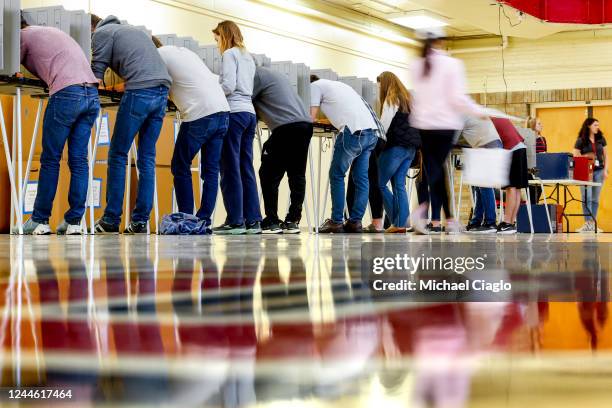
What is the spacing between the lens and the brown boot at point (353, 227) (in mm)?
6266

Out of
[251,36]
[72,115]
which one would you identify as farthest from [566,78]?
[72,115]

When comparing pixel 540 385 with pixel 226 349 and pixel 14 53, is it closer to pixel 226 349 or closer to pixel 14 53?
pixel 226 349

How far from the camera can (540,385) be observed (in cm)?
52

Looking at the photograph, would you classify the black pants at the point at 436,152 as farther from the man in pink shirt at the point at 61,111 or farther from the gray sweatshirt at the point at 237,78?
the man in pink shirt at the point at 61,111

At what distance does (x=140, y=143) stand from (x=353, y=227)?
1907 mm

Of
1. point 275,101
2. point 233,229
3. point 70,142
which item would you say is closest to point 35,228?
point 70,142

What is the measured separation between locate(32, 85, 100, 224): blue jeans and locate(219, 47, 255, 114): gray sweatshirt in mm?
826

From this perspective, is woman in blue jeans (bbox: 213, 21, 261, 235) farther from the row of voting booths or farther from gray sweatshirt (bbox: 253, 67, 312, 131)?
the row of voting booths

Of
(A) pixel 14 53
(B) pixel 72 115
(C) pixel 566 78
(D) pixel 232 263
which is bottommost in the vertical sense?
(D) pixel 232 263

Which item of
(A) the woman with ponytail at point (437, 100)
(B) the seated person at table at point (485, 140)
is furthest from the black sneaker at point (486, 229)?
(A) the woman with ponytail at point (437, 100)

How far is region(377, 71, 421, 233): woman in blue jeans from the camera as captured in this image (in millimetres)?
6289

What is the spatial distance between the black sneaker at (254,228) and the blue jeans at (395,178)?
1.37 metres

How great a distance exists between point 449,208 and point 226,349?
428cm

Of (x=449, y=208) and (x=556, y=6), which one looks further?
(x=556, y=6)
